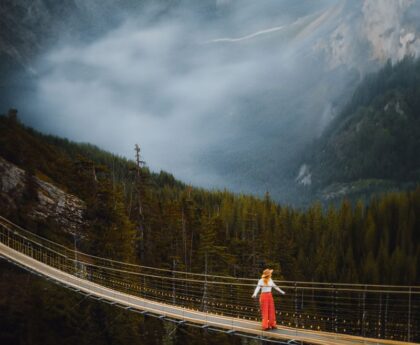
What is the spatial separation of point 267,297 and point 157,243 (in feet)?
74.3

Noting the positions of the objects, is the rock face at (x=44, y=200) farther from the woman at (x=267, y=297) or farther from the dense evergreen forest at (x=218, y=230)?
the woman at (x=267, y=297)

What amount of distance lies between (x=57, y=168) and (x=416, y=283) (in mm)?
31467

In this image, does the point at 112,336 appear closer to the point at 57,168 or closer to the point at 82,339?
the point at 82,339

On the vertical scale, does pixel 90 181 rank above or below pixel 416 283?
above

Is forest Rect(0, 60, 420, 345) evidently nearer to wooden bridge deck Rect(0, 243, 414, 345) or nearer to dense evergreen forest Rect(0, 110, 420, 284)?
dense evergreen forest Rect(0, 110, 420, 284)

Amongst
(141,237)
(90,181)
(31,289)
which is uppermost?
(90,181)

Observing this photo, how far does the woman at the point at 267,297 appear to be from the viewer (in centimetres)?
1052

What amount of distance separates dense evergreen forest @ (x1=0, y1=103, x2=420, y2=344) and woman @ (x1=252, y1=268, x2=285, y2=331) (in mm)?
9892

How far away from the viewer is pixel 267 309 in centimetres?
1088

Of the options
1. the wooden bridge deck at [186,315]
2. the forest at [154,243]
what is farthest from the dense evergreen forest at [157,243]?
the wooden bridge deck at [186,315]

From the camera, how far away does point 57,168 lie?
31.0m

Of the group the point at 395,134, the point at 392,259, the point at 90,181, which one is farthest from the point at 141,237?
the point at 395,134

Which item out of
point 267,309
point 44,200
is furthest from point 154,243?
point 267,309

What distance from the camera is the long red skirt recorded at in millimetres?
10633
